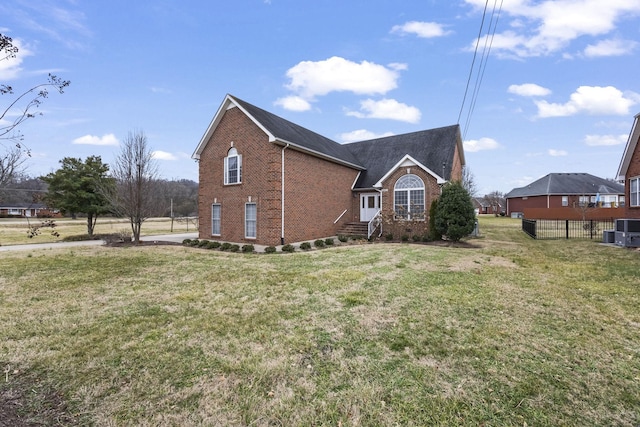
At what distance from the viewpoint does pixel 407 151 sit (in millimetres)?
21609

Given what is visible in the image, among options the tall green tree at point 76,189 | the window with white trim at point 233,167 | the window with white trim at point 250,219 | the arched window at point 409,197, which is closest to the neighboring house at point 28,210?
the tall green tree at point 76,189

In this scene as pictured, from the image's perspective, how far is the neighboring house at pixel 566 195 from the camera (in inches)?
1460

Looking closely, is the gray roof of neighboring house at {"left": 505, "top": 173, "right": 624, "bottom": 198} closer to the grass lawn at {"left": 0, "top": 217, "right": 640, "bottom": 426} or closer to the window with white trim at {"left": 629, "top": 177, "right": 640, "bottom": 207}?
the window with white trim at {"left": 629, "top": 177, "right": 640, "bottom": 207}

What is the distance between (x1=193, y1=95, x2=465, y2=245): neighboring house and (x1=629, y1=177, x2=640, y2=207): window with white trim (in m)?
8.95

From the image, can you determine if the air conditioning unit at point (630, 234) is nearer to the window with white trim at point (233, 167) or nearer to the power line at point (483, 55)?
the power line at point (483, 55)

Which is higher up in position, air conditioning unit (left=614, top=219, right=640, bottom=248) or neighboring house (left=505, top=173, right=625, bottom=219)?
neighboring house (left=505, top=173, right=625, bottom=219)

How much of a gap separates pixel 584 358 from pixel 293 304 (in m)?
4.30

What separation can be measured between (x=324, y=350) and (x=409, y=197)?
1509 centimetres

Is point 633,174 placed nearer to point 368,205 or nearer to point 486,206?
point 368,205

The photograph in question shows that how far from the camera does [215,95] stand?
683 inches

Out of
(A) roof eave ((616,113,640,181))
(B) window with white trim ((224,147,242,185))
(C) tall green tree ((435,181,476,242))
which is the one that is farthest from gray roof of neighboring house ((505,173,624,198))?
(B) window with white trim ((224,147,242,185))

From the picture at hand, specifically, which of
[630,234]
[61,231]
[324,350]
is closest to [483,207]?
[630,234]

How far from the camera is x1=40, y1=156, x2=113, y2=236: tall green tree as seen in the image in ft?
68.3

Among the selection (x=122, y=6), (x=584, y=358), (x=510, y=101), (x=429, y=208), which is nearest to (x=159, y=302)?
(x=584, y=358)
